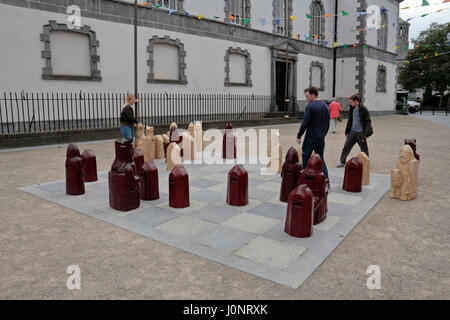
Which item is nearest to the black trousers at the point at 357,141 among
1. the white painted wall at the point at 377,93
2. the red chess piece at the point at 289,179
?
the red chess piece at the point at 289,179

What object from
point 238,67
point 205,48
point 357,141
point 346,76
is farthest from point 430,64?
point 357,141

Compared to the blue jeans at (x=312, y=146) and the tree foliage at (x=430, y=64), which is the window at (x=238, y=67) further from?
the tree foliage at (x=430, y=64)

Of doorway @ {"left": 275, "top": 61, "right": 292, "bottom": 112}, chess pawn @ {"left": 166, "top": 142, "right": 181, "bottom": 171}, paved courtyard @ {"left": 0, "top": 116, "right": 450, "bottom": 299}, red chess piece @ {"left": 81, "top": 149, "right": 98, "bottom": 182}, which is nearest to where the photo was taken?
paved courtyard @ {"left": 0, "top": 116, "right": 450, "bottom": 299}

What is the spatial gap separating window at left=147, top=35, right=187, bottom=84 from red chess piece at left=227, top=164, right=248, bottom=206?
1181cm

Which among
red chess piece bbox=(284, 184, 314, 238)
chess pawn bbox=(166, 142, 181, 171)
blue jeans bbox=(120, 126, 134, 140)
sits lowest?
red chess piece bbox=(284, 184, 314, 238)

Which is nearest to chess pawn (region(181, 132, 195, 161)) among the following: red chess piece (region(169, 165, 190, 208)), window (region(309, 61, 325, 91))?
red chess piece (region(169, 165, 190, 208))

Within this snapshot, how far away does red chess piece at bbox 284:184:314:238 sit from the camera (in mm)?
3779

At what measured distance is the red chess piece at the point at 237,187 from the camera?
4.93 m

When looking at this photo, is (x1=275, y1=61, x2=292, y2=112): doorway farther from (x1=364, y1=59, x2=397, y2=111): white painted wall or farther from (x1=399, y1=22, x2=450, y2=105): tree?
(x1=399, y1=22, x2=450, y2=105): tree

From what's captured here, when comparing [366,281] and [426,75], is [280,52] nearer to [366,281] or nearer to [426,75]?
[366,281]

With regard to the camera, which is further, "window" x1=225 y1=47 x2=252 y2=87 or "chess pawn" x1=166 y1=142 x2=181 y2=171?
"window" x1=225 y1=47 x2=252 y2=87

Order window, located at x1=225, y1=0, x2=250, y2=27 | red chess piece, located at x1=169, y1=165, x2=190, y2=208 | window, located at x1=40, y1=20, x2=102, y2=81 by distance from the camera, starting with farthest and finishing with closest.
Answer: window, located at x1=225, y1=0, x2=250, y2=27, window, located at x1=40, y1=20, x2=102, y2=81, red chess piece, located at x1=169, y1=165, x2=190, y2=208

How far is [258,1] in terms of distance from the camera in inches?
828

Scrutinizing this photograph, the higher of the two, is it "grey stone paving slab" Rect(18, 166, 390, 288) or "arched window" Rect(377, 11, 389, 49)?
"arched window" Rect(377, 11, 389, 49)
